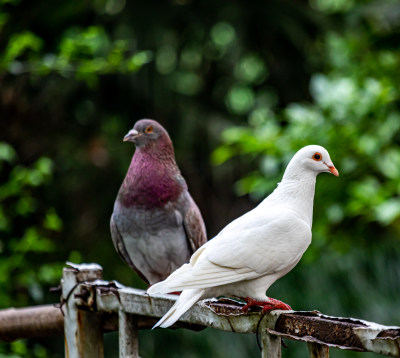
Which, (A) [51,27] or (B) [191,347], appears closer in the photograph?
(B) [191,347]

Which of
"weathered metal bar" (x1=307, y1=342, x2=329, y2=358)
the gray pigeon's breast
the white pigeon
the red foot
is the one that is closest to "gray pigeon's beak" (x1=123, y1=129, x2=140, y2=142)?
the gray pigeon's breast

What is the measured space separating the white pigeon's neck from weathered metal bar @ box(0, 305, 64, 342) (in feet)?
3.59

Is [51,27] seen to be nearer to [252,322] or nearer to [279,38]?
[279,38]

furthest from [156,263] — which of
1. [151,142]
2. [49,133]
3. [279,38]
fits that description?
[279,38]

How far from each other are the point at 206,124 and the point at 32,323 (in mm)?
4200

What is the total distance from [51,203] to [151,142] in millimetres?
3570

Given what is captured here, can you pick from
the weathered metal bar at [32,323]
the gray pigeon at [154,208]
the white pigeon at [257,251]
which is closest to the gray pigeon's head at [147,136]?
the gray pigeon at [154,208]

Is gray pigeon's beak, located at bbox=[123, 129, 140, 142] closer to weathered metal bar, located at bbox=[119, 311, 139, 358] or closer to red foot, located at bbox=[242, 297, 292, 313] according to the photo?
weathered metal bar, located at bbox=[119, 311, 139, 358]

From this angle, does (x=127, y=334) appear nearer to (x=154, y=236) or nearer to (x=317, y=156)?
(x=154, y=236)

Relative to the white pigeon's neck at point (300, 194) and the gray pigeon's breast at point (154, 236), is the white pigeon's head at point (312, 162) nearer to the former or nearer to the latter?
the white pigeon's neck at point (300, 194)

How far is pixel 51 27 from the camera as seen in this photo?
6.07 meters

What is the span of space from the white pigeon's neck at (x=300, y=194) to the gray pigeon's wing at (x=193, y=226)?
105 cm

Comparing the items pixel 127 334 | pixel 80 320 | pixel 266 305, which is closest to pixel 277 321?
pixel 266 305

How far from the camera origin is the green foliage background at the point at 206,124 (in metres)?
3.84
